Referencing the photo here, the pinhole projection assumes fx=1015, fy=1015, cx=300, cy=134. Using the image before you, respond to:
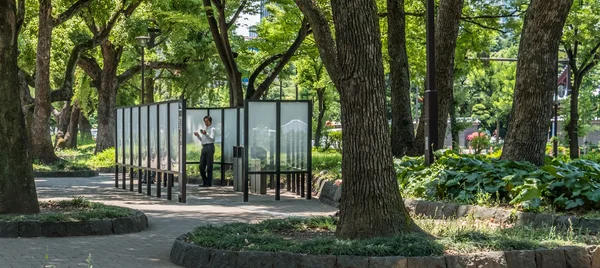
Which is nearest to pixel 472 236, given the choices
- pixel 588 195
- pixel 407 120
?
pixel 588 195

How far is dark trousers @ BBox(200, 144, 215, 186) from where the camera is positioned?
78.2ft

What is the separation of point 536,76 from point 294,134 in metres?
5.92

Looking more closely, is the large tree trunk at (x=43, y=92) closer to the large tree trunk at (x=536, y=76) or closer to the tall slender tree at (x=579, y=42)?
the large tree trunk at (x=536, y=76)

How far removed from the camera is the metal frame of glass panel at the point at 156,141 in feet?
64.0

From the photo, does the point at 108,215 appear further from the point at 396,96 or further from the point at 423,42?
the point at 423,42

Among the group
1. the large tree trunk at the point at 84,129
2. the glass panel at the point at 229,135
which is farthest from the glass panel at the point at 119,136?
the large tree trunk at the point at 84,129

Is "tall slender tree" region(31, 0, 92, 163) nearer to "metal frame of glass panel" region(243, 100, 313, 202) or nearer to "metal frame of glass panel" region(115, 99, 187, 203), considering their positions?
"metal frame of glass panel" region(115, 99, 187, 203)

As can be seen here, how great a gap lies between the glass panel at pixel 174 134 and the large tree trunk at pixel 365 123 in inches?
388

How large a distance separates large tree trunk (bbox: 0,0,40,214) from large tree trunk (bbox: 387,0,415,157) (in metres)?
10.5

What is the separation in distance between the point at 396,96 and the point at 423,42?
1295cm

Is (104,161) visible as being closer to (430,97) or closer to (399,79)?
(399,79)

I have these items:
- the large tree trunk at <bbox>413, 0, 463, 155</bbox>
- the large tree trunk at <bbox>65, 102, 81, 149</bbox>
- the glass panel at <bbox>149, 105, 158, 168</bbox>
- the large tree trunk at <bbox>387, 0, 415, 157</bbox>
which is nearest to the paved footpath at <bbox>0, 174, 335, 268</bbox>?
the glass panel at <bbox>149, 105, 158, 168</bbox>

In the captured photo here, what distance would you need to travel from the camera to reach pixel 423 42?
35.8m

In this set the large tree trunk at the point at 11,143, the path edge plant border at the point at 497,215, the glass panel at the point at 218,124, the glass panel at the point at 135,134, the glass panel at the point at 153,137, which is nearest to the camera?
the path edge plant border at the point at 497,215
